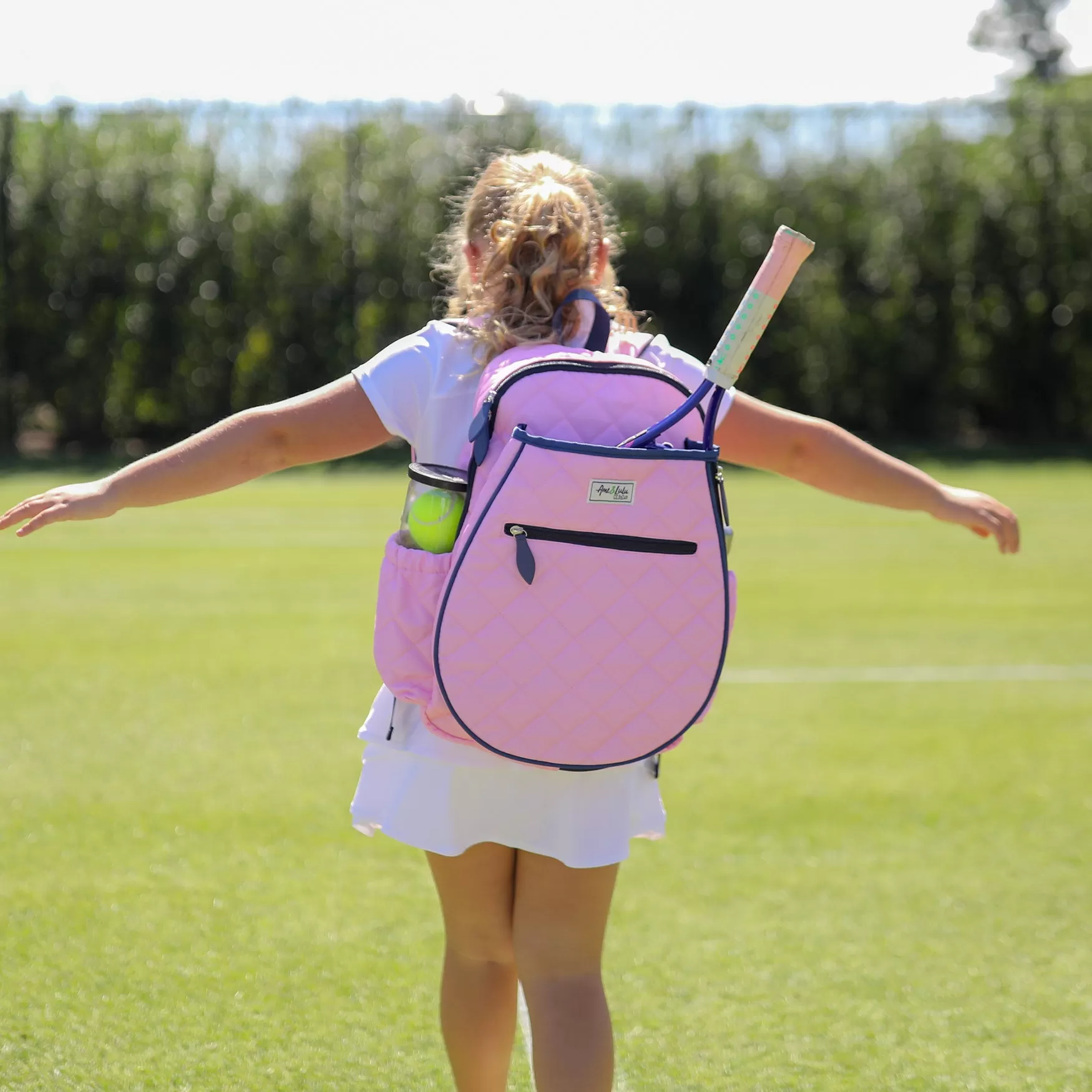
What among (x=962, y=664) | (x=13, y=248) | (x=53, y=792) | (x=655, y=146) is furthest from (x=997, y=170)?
(x=53, y=792)

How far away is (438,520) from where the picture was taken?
7.66ft

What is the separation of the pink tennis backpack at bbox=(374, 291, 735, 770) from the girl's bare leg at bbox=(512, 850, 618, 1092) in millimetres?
267

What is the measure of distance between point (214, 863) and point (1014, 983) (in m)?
2.28

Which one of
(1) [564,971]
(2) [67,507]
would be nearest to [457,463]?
(2) [67,507]

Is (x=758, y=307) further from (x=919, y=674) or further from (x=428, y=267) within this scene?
(x=428, y=267)

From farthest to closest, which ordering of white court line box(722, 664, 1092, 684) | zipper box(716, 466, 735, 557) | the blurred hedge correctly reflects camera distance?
1. the blurred hedge
2. white court line box(722, 664, 1092, 684)
3. zipper box(716, 466, 735, 557)

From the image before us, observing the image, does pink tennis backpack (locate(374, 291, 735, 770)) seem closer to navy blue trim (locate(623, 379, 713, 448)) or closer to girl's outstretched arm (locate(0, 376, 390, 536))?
navy blue trim (locate(623, 379, 713, 448))

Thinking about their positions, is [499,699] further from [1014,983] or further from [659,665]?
[1014,983]

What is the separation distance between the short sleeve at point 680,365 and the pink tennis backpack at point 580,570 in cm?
16

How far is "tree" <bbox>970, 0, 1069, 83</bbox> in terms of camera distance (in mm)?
73812

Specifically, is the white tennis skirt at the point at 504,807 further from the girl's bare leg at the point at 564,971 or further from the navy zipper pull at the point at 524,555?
the navy zipper pull at the point at 524,555

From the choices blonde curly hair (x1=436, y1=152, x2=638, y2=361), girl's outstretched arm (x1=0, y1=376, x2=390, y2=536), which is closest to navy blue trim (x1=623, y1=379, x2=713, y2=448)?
blonde curly hair (x1=436, y1=152, x2=638, y2=361)

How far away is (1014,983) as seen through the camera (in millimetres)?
3623

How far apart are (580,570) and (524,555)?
0.09 m
